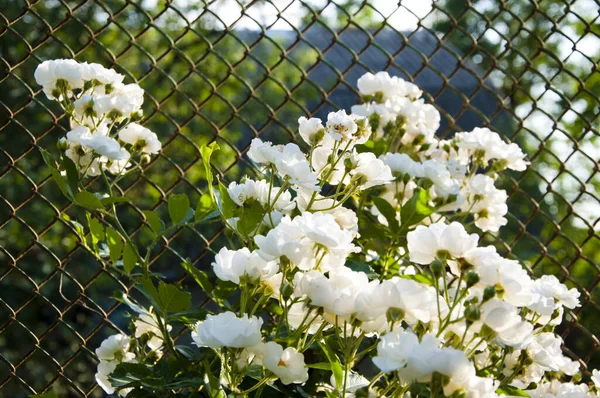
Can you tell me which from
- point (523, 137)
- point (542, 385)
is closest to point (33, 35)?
point (542, 385)

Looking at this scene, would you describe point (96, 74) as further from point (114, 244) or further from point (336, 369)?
point (336, 369)

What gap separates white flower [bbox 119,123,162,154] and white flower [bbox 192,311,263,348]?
0.39 m

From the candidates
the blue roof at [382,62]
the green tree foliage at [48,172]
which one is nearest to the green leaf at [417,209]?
the green tree foliage at [48,172]

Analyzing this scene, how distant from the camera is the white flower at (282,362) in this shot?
86 cm

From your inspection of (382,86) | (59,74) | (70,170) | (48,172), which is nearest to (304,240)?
(70,170)

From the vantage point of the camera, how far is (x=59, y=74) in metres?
1.10

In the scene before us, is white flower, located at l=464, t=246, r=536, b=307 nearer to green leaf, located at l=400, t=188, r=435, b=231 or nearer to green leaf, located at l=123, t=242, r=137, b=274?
green leaf, located at l=400, t=188, r=435, b=231

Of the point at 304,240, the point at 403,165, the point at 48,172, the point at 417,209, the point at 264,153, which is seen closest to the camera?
the point at 304,240

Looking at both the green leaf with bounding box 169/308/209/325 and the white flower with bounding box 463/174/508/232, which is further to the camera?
the white flower with bounding box 463/174/508/232

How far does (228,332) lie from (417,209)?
374 mm

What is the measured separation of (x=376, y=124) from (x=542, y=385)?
51 cm

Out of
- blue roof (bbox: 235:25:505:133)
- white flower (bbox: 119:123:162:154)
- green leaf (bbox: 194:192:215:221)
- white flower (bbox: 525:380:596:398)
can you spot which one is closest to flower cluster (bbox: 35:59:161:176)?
white flower (bbox: 119:123:162:154)

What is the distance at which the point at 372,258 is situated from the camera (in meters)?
1.33

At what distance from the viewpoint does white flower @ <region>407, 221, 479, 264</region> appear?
0.82 m
